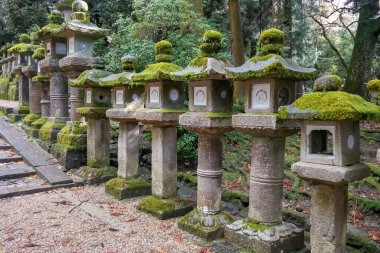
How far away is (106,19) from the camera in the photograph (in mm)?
14609

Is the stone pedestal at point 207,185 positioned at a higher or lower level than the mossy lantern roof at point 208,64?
lower

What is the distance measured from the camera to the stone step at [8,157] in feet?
25.3

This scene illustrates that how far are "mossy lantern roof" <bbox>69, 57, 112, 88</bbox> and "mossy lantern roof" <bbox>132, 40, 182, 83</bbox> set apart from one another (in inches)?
62.7

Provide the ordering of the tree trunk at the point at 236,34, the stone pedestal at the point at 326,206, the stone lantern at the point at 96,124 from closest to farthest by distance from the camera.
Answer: the stone pedestal at the point at 326,206
the stone lantern at the point at 96,124
the tree trunk at the point at 236,34

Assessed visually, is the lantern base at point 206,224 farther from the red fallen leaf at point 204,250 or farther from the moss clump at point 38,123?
the moss clump at point 38,123

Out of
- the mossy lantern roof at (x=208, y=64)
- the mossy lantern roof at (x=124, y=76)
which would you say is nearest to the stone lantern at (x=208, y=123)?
the mossy lantern roof at (x=208, y=64)

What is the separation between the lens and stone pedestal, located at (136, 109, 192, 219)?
5.38 metres

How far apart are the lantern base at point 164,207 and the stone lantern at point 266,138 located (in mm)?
1327

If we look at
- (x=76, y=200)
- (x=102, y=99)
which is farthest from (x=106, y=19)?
(x=76, y=200)

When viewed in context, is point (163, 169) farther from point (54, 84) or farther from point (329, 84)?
point (54, 84)

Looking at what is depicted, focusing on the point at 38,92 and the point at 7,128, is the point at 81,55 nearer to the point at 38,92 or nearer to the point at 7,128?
the point at 38,92

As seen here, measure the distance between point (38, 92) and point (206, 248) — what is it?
7668 mm

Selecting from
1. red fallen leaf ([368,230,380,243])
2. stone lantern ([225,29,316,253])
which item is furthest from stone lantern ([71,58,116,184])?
red fallen leaf ([368,230,380,243])

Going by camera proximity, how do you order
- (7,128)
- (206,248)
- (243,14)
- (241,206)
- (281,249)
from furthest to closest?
1. (243,14)
2. (7,128)
3. (241,206)
4. (206,248)
5. (281,249)
